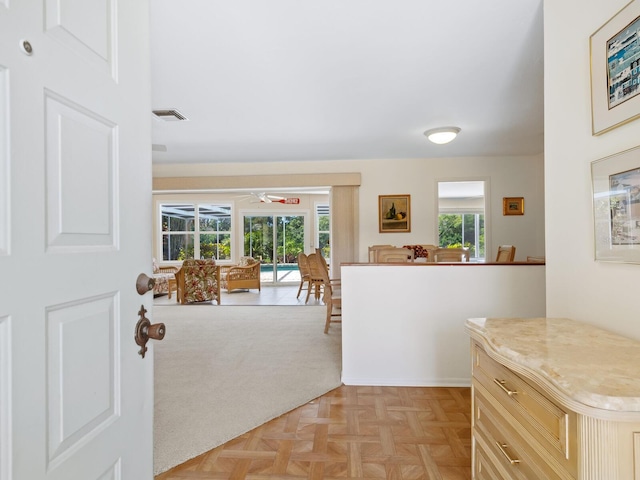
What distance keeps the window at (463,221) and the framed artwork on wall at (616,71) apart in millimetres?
8712

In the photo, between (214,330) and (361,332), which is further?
(214,330)

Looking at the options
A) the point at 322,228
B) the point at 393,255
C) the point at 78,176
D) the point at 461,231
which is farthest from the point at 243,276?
the point at 78,176

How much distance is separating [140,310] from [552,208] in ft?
5.88

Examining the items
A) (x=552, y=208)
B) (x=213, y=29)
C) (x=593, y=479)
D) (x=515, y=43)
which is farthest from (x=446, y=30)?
(x=593, y=479)

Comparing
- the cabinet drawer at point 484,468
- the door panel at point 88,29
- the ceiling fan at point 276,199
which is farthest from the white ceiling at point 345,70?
the ceiling fan at point 276,199

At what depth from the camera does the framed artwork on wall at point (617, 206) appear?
1.18 meters

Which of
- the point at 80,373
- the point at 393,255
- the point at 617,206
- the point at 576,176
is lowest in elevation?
the point at 80,373

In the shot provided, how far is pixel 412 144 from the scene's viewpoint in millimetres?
4805

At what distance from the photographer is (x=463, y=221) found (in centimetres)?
1041

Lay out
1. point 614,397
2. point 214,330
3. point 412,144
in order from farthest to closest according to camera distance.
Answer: point 412,144 < point 214,330 < point 614,397

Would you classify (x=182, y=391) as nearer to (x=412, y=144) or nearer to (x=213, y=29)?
(x=213, y=29)

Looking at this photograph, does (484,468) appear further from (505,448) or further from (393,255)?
(393,255)

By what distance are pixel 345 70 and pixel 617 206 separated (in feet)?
6.64

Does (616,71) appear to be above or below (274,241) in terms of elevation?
above
